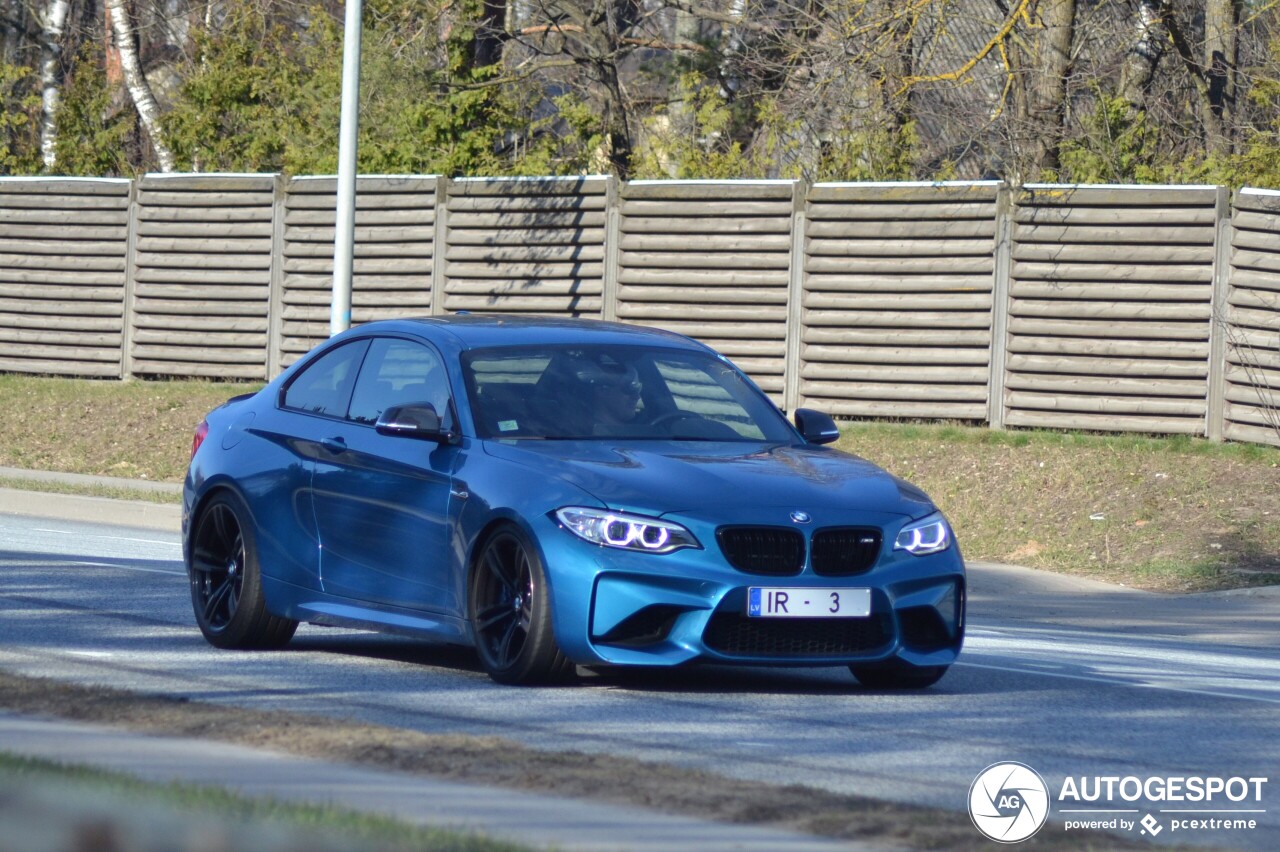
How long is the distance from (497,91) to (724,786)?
17940mm

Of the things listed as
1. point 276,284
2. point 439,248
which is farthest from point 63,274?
point 439,248

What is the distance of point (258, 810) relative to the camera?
535 centimetres

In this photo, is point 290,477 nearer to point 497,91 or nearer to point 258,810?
point 258,810

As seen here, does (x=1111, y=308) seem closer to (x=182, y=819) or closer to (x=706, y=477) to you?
(x=706, y=477)

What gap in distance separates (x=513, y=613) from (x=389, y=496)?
0.94 m

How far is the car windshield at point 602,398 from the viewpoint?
29.0 ft

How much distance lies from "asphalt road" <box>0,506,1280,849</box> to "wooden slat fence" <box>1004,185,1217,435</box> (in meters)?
6.30

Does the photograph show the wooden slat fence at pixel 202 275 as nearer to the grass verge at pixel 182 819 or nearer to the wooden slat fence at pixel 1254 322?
the wooden slat fence at pixel 1254 322

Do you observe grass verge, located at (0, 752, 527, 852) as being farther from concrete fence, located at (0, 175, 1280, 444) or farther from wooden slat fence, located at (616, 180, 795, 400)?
wooden slat fence, located at (616, 180, 795, 400)

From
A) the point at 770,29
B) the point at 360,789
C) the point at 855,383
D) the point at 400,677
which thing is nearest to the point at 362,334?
the point at 400,677

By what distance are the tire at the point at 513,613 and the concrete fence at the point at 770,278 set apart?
34.4ft

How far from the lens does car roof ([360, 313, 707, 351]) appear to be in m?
9.30

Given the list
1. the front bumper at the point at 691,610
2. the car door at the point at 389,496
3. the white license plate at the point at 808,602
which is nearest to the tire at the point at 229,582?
the car door at the point at 389,496

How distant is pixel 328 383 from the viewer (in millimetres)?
9703
